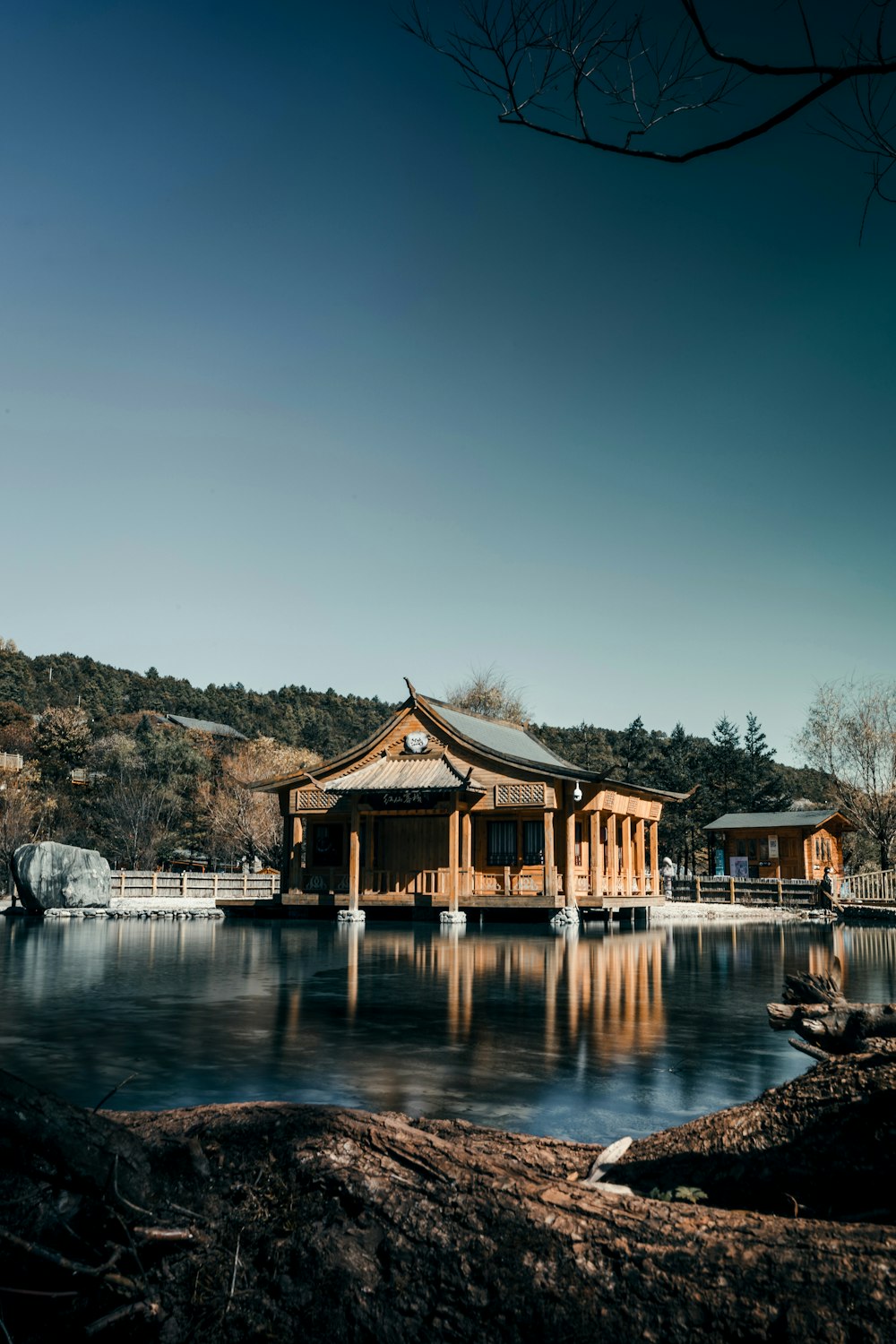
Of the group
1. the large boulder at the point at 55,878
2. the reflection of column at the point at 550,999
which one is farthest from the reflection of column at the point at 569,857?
the large boulder at the point at 55,878

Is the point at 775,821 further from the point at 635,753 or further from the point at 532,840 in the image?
the point at 532,840

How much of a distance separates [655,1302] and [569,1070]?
610 centimetres

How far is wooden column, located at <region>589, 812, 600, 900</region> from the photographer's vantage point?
34.8 metres

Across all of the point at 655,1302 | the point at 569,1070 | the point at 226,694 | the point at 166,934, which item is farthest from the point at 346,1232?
the point at 226,694

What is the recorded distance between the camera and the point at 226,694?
11188 cm

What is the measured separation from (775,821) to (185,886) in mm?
30758

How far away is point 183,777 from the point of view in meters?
62.0

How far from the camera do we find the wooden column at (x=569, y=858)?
31.8 m

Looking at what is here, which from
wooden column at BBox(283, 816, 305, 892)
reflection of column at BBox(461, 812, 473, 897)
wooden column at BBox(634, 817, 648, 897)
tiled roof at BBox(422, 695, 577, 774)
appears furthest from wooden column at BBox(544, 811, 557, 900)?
wooden column at BBox(283, 816, 305, 892)

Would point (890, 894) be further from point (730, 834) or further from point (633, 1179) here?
point (633, 1179)

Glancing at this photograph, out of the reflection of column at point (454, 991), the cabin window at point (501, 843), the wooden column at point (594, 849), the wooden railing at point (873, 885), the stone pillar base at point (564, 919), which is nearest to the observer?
the reflection of column at point (454, 991)

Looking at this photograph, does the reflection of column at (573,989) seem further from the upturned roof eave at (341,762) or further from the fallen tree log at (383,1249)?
the upturned roof eave at (341,762)

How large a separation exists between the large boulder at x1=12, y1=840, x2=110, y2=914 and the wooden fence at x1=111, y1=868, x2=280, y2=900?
2.89 metres

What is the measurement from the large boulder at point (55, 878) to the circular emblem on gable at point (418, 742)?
42.4 feet
